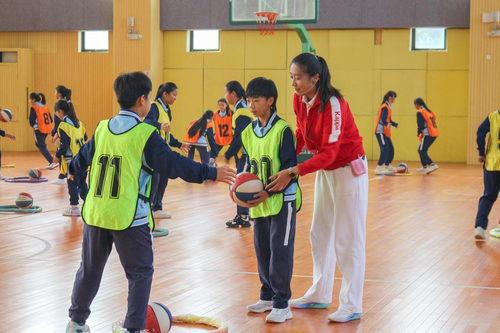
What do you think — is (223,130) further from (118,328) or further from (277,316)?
(118,328)

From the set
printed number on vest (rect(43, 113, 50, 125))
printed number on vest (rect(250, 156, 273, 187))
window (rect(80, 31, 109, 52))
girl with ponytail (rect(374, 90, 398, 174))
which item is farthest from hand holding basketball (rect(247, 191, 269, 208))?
window (rect(80, 31, 109, 52))

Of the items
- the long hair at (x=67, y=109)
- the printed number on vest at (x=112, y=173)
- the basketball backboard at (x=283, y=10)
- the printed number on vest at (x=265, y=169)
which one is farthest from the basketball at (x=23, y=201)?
the basketball backboard at (x=283, y=10)

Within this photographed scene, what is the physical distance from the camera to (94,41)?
21.9 metres

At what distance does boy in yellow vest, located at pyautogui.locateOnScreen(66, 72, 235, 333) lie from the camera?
3732 mm

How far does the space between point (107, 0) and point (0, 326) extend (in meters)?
18.0

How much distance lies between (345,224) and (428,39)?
644 inches

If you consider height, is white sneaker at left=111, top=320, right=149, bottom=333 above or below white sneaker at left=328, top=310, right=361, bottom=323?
above

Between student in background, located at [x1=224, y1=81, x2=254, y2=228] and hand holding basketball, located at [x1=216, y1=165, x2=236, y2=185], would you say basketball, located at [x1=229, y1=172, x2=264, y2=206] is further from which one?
student in background, located at [x1=224, y1=81, x2=254, y2=228]

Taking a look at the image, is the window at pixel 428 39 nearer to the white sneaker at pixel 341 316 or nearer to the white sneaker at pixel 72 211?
the white sneaker at pixel 72 211

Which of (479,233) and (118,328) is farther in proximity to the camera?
(479,233)

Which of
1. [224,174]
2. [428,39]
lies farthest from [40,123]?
[224,174]

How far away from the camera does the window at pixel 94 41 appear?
71.4 feet

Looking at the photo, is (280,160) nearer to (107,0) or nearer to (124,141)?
(124,141)

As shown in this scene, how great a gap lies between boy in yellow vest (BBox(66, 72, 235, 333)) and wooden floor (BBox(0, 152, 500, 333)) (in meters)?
0.68
